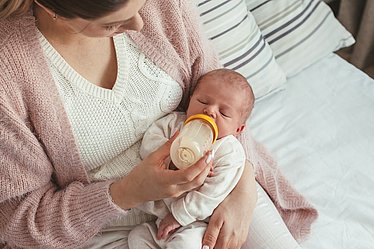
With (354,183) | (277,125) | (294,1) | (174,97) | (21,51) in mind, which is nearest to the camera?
(21,51)

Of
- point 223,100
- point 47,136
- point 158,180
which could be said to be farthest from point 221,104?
point 47,136

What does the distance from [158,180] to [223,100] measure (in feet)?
0.78

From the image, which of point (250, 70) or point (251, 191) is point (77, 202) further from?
point (250, 70)

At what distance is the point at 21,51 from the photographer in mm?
1009

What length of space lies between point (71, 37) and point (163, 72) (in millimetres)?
206

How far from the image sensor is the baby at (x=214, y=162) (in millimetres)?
1125

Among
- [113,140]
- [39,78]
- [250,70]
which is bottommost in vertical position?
[250,70]

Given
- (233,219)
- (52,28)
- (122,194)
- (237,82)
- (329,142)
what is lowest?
(329,142)

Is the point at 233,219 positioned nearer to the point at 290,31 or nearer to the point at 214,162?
the point at 214,162

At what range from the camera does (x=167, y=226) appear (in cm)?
113

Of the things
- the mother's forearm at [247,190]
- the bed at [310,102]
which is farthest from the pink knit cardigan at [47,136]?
the bed at [310,102]

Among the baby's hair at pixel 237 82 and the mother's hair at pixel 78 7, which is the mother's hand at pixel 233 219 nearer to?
the baby's hair at pixel 237 82

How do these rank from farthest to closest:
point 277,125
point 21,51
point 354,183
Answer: point 277,125 < point 354,183 < point 21,51

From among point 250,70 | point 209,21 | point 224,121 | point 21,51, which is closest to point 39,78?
point 21,51
